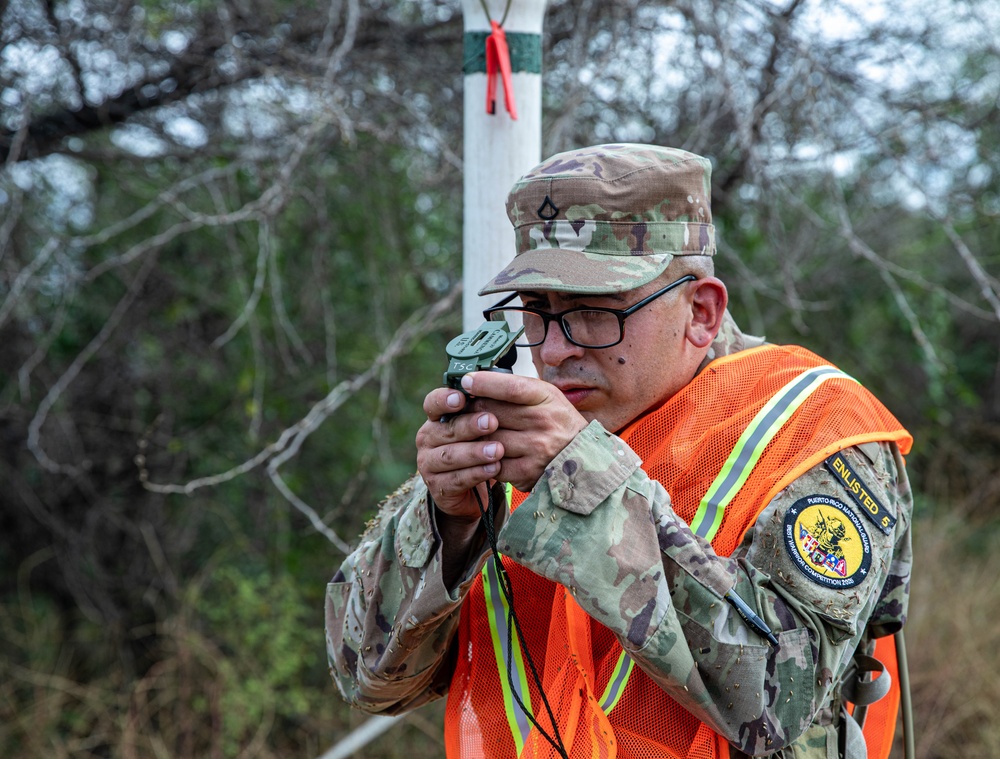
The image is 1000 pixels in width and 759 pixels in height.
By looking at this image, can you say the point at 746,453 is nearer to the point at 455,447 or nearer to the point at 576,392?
the point at 576,392

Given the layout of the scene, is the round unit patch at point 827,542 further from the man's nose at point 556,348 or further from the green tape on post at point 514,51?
the green tape on post at point 514,51

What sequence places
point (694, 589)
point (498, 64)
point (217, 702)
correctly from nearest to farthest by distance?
1. point (694, 589)
2. point (498, 64)
3. point (217, 702)

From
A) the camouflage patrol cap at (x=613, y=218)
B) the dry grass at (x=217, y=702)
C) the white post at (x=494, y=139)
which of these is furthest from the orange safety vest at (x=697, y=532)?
the dry grass at (x=217, y=702)

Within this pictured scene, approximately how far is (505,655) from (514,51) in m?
1.28

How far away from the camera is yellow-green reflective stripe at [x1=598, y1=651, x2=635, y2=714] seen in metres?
1.51

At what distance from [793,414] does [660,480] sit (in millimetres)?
244

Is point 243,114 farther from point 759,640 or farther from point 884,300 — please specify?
point 884,300

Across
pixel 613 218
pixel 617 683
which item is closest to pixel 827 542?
pixel 617 683

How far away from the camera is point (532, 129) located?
214cm

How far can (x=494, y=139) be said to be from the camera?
83.4 inches

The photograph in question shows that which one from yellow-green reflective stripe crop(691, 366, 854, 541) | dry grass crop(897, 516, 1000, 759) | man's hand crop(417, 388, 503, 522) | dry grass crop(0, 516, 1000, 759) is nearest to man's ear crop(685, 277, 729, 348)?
yellow-green reflective stripe crop(691, 366, 854, 541)

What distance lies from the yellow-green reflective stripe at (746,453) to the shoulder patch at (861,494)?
0.34 feet

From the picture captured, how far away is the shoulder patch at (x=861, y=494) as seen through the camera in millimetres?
1505

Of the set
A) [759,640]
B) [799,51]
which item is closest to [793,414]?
[759,640]
